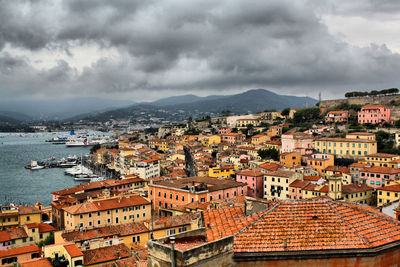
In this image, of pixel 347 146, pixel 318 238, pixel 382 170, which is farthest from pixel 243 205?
pixel 347 146

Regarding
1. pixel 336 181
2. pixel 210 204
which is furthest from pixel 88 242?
pixel 336 181

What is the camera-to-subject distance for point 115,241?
20.0 meters

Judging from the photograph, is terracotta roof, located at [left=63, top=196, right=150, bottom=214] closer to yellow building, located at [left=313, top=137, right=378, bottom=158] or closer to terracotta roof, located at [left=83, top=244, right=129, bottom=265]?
terracotta roof, located at [left=83, top=244, right=129, bottom=265]

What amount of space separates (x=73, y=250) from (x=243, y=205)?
10340 mm

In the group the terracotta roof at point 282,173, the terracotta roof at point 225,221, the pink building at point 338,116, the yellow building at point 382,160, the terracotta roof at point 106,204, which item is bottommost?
the terracotta roof at point 106,204

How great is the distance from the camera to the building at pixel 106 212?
26.7 metres

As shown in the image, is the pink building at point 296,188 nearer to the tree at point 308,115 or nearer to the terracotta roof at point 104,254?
the terracotta roof at point 104,254

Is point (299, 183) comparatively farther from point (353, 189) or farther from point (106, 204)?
point (106, 204)

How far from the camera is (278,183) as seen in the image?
36.8 m

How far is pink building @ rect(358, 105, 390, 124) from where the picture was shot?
196 ft

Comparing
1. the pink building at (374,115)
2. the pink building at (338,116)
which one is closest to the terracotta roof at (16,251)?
the pink building at (374,115)

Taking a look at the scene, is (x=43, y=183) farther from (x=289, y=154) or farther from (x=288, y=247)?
(x=288, y=247)

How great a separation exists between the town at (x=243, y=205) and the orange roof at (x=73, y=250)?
61 millimetres

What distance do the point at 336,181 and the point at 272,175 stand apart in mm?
7346
